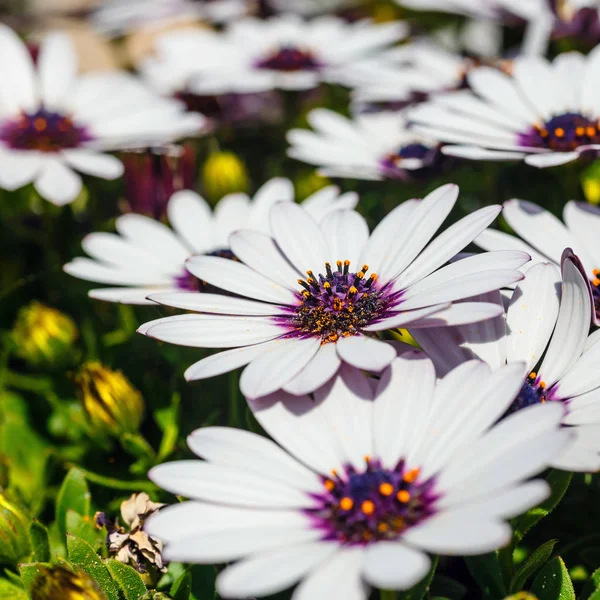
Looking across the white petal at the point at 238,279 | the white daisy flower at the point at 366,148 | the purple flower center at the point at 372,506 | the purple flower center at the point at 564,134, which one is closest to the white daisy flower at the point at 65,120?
the white daisy flower at the point at 366,148

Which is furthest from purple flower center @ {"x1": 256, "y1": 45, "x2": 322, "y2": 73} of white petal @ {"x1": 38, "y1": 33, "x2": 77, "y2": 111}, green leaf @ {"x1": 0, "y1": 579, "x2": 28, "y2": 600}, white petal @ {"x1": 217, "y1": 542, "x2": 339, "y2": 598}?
white petal @ {"x1": 217, "y1": 542, "x2": 339, "y2": 598}

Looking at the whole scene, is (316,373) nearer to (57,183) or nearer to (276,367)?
(276,367)

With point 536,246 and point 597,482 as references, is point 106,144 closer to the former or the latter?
point 536,246

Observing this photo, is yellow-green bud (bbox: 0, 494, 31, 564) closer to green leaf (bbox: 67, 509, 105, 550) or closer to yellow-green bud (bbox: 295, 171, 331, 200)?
green leaf (bbox: 67, 509, 105, 550)

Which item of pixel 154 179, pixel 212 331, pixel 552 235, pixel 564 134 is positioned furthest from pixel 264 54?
pixel 212 331

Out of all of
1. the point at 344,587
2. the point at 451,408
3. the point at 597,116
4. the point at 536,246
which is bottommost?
the point at 344,587

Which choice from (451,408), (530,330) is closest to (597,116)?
(530,330)
